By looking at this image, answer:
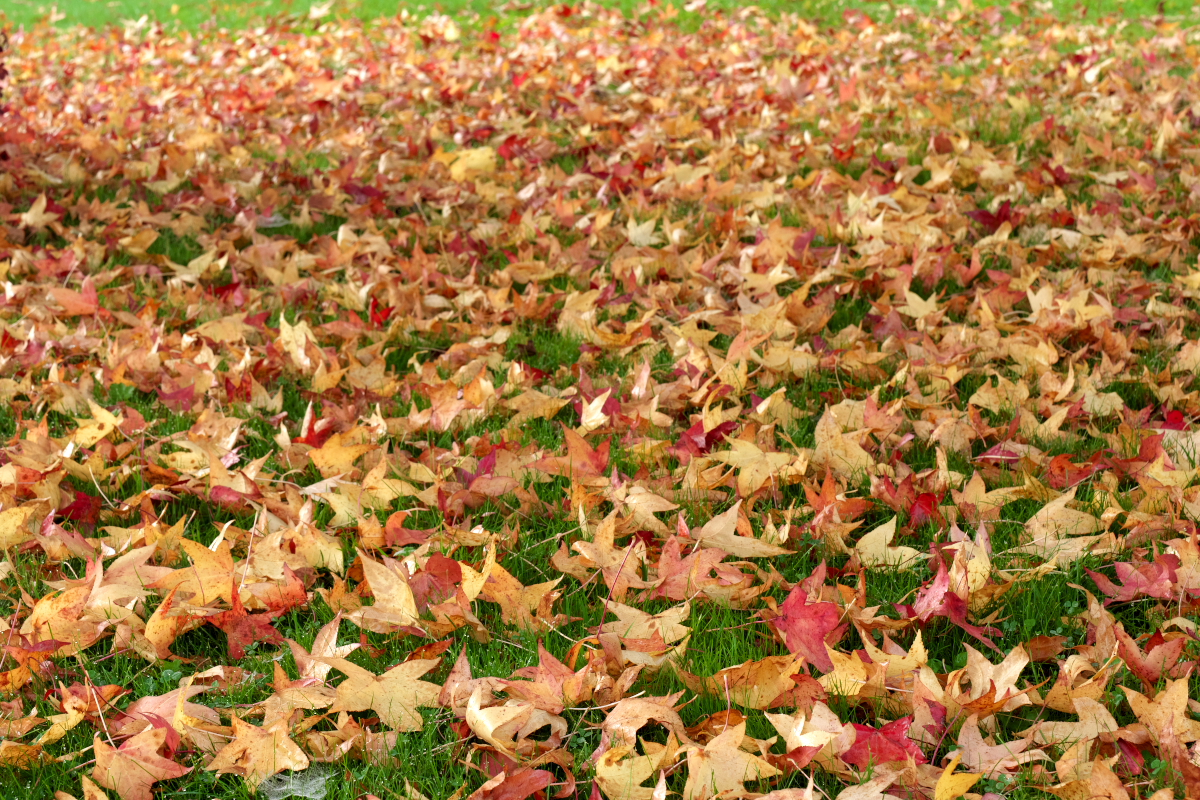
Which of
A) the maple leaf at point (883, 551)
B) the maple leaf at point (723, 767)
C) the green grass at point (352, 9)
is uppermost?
the green grass at point (352, 9)

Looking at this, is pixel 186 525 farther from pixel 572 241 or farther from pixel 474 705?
→ pixel 572 241

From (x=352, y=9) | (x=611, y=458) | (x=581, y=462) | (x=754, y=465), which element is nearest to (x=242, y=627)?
(x=581, y=462)

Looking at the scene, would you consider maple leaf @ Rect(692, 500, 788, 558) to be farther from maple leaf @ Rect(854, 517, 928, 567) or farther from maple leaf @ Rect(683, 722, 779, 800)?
maple leaf @ Rect(683, 722, 779, 800)

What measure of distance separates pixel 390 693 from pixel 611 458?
979mm

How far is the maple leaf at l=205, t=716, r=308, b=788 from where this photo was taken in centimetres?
171

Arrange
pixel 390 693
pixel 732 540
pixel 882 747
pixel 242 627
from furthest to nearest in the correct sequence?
pixel 732 540
pixel 242 627
pixel 390 693
pixel 882 747

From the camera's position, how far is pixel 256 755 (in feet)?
5.64

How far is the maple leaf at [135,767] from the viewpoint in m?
1.70

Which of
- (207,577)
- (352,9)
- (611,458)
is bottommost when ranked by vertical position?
(611,458)

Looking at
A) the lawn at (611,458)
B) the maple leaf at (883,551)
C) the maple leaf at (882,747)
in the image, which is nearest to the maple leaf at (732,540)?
the lawn at (611,458)

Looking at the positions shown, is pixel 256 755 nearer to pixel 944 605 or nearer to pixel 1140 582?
pixel 944 605

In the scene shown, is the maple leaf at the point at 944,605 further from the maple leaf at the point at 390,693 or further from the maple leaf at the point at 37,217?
the maple leaf at the point at 37,217

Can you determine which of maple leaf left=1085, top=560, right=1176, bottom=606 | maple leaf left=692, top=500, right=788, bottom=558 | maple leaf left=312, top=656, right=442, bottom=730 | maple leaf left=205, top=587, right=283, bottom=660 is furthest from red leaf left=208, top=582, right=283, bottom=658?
maple leaf left=1085, top=560, right=1176, bottom=606

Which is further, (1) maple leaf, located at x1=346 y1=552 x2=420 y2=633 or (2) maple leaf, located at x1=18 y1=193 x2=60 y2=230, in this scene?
(2) maple leaf, located at x1=18 y1=193 x2=60 y2=230
